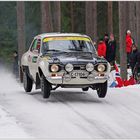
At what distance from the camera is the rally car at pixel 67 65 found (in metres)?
12.7

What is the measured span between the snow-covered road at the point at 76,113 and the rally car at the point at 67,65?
19.9 inches

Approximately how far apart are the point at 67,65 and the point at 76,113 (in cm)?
158

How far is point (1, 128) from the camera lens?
9.66 meters

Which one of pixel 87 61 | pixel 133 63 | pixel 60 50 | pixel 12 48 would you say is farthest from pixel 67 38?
pixel 12 48

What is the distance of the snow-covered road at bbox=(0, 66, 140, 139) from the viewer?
981 cm

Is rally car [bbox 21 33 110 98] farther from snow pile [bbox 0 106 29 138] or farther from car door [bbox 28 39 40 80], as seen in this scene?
snow pile [bbox 0 106 29 138]

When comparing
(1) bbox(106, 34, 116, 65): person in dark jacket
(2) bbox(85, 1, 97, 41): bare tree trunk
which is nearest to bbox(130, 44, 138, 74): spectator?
Result: (1) bbox(106, 34, 116, 65): person in dark jacket

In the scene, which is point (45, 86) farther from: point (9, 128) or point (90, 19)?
point (90, 19)

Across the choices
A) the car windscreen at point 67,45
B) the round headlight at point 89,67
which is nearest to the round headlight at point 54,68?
the round headlight at point 89,67

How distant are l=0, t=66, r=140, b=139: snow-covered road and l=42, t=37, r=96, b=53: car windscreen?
1.36m


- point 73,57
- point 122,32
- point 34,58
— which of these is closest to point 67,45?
point 34,58

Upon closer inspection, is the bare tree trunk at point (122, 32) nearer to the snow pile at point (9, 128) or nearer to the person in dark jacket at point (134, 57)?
the person in dark jacket at point (134, 57)

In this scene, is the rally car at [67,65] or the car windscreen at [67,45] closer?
the rally car at [67,65]

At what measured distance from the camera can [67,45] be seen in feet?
46.4
